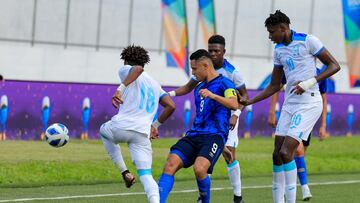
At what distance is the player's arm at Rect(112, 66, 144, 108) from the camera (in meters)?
11.2

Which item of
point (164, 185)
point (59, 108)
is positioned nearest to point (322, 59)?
point (164, 185)

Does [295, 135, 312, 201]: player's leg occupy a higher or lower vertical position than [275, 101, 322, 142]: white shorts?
lower

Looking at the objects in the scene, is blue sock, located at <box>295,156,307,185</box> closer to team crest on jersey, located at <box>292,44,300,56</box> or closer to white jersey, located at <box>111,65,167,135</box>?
team crest on jersey, located at <box>292,44,300,56</box>

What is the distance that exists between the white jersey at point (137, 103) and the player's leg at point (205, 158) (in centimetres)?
67

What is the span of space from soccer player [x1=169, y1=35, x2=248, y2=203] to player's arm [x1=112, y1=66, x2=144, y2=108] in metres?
1.56

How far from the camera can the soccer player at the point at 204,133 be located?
1115cm

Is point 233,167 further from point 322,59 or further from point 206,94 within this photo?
point 206,94

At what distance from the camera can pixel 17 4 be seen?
1335 inches

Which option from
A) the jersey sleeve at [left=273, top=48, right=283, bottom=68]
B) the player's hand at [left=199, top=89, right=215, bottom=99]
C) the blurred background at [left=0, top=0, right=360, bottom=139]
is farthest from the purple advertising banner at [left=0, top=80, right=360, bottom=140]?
the player's hand at [left=199, top=89, right=215, bottom=99]

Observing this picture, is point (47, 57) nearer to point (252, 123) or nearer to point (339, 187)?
point (252, 123)

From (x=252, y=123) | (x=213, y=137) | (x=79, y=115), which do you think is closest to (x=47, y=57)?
(x=252, y=123)

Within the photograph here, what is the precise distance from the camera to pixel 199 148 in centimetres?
1130

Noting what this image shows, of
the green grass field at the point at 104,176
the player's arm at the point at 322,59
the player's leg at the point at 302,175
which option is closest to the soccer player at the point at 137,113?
the player's arm at the point at 322,59

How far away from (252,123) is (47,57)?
992 centimetres
